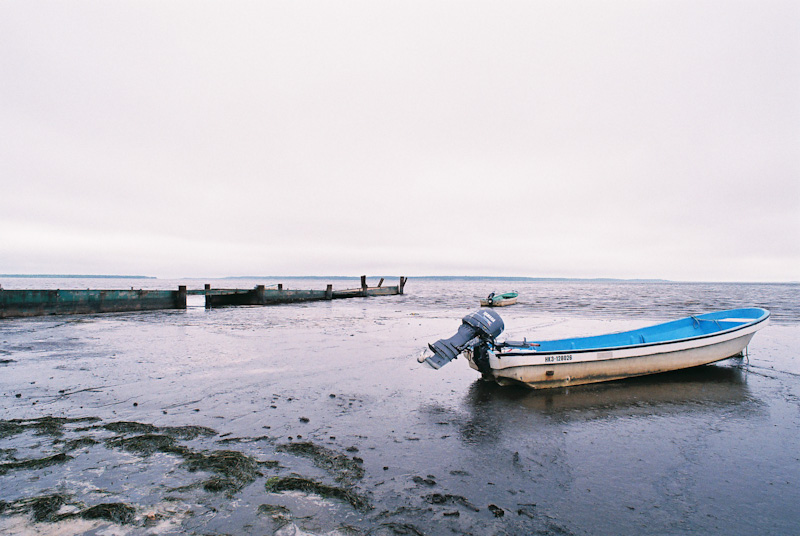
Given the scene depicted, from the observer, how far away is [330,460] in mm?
5258

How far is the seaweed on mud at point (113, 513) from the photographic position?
374 cm

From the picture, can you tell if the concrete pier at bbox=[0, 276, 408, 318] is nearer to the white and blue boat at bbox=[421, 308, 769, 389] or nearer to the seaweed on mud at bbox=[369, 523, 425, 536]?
the white and blue boat at bbox=[421, 308, 769, 389]

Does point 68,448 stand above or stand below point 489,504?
above

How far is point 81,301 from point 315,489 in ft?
90.1

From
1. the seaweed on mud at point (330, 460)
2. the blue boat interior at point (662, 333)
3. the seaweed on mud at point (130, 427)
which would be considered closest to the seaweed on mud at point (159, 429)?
the seaweed on mud at point (130, 427)

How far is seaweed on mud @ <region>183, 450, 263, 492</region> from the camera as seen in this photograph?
4441 millimetres

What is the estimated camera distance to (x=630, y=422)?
725 centimetres

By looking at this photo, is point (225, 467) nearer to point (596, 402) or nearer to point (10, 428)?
point (10, 428)

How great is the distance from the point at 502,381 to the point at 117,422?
7.43m

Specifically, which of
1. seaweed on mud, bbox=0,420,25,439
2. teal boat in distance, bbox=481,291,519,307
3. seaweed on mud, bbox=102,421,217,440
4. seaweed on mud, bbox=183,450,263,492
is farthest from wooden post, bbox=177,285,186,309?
seaweed on mud, bbox=183,450,263,492

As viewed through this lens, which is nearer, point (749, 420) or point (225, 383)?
point (749, 420)

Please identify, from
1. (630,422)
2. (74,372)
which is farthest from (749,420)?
(74,372)

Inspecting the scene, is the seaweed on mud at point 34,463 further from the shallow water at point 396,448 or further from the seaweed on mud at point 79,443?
the seaweed on mud at point 79,443

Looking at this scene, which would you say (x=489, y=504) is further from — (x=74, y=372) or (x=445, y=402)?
(x=74, y=372)
